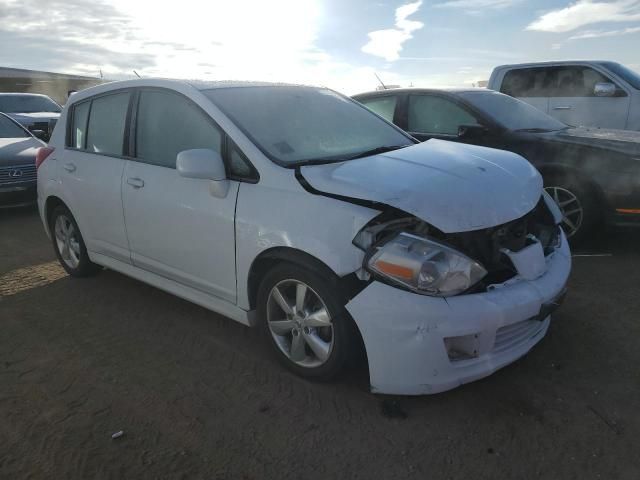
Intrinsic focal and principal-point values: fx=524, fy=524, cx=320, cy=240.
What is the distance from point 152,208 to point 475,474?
2.49 metres

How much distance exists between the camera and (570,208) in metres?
4.89

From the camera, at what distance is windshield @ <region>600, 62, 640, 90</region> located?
730 centimetres

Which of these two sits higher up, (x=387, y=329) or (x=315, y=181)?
(x=315, y=181)

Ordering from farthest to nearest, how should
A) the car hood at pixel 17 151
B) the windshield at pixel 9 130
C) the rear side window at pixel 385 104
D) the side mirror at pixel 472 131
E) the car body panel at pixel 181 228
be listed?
the windshield at pixel 9 130
the car hood at pixel 17 151
the rear side window at pixel 385 104
the side mirror at pixel 472 131
the car body panel at pixel 181 228

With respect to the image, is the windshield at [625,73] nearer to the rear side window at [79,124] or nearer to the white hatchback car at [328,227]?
the white hatchback car at [328,227]

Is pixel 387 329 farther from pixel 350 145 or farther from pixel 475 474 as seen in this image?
pixel 350 145

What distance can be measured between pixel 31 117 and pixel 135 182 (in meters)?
11.2

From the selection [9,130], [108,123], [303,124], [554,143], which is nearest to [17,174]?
[9,130]

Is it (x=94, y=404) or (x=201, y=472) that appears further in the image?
(x=94, y=404)

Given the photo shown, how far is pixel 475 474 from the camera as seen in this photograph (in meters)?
2.20

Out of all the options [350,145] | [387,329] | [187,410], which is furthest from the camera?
[350,145]

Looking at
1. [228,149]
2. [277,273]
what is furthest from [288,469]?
[228,149]

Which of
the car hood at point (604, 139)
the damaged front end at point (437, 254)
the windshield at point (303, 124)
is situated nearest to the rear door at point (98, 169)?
the windshield at point (303, 124)

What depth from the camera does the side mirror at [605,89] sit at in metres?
7.23
